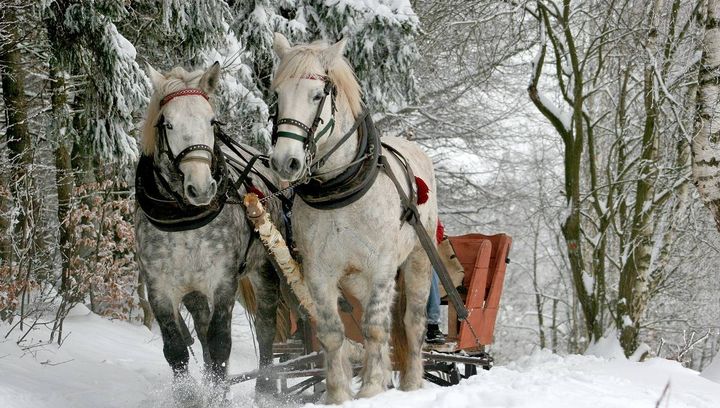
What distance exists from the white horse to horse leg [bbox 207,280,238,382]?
562mm

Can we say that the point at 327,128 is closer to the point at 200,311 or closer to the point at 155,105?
the point at 155,105

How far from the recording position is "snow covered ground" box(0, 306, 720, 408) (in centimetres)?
383

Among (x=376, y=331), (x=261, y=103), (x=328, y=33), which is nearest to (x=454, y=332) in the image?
(x=376, y=331)

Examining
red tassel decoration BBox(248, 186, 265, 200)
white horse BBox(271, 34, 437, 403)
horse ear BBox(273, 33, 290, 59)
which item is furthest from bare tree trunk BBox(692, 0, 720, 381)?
horse ear BBox(273, 33, 290, 59)

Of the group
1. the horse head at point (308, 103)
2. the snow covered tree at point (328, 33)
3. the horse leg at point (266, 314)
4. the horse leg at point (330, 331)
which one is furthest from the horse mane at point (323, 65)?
the snow covered tree at point (328, 33)

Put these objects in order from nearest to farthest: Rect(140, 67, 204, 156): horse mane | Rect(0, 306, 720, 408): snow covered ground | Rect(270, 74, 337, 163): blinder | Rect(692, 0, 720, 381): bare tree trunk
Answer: Rect(0, 306, 720, 408): snow covered ground, Rect(270, 74, 337, 163): blinder, Rect(140, 67, 204, 156): horse mane, Rect(692, 0, 720, 381): bare tree trunk

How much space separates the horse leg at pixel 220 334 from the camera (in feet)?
15.3

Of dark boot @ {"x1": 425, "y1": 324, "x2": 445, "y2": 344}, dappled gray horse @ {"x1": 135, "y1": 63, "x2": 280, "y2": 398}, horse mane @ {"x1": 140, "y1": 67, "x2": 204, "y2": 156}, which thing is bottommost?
dark boot @ {"x1": 425, "y1": 324, "x2": 445, "y2": 344}

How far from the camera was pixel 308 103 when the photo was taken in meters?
4.11

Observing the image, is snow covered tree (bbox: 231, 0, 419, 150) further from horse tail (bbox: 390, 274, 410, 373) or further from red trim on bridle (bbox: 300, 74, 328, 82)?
red trim on bridle (bbox: 300, 74, 328, 82)

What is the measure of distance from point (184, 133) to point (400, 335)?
7.13ft

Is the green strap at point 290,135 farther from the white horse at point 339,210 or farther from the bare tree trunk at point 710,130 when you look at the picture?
the bare tree trunk at point 710,130

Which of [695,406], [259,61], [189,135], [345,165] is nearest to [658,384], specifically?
[695,406]

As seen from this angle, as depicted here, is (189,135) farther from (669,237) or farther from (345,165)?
(669,237)
